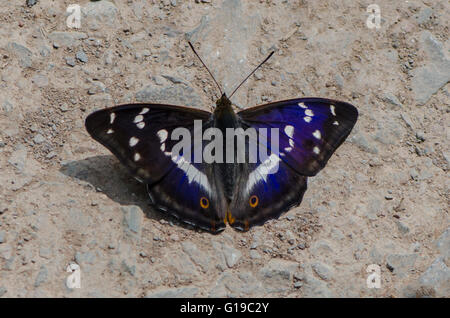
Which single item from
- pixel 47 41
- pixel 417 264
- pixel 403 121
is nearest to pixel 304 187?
pixel 417 264

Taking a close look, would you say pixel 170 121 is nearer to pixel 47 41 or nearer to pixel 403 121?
pixel 47 41

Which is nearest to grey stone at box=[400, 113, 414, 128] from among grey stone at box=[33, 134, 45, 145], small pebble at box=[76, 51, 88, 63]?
small pebble at box=[76, 51, 88, 63]

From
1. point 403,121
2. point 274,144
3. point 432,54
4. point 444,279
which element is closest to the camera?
point 444,279

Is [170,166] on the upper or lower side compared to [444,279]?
upper

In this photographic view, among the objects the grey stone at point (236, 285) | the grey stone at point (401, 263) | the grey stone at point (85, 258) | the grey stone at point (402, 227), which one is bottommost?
the grey stone at point (236, 285)

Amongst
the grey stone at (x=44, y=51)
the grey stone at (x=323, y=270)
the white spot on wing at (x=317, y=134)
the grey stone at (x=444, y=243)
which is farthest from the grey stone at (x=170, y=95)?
the grey stone at (x=444, y=243)

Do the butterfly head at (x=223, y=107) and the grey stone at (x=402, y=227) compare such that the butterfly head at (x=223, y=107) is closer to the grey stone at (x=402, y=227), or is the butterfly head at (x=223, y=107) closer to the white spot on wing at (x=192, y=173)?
the white spot on wing at (x=192, y=173)

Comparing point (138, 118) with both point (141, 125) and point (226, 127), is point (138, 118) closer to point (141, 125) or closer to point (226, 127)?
point (141, 125)
